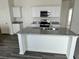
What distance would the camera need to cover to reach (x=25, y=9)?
5.50m

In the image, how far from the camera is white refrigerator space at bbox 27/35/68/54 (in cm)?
287

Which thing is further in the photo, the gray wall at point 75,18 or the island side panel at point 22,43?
the gray wall at point 75,18

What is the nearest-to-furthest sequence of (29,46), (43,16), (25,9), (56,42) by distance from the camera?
(56,42), (29,46), (43,16), (25,9)

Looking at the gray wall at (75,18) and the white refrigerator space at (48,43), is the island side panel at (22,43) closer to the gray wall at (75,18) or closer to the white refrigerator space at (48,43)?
the white refrigerator space at (48,43)

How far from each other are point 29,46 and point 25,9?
312cm

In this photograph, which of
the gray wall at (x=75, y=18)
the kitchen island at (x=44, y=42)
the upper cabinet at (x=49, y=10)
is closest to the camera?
the kitchen island at (x=44, y=42)

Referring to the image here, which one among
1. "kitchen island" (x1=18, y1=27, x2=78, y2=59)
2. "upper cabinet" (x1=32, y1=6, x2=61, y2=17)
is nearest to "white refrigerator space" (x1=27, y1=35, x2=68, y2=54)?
"kitchen island" (x1=18, y1=27, x2=78, y2=59)

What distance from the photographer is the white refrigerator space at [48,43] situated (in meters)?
2.87

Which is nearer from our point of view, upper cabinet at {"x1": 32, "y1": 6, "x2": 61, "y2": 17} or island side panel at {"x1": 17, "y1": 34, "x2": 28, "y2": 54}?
island side panel at {"x1": 17, "y1": 34, "x2": 28, "y2": 54}

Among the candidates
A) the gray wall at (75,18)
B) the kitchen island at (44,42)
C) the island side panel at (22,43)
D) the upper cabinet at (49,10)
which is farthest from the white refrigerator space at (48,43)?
the gray wall at (75,18)

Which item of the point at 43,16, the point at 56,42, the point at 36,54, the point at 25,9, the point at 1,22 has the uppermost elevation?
the point at 25,9

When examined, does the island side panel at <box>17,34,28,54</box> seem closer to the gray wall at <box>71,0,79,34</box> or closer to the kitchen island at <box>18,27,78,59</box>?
the kitchen island at <box>18,27,78,59</box>

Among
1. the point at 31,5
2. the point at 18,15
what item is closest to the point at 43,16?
the point at 31,5

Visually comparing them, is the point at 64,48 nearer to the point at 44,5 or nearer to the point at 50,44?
the point at 50,44
